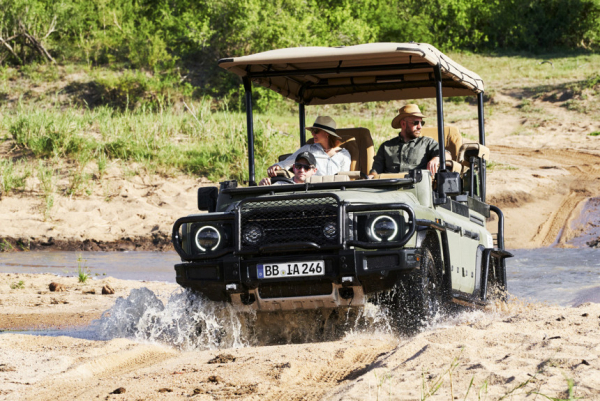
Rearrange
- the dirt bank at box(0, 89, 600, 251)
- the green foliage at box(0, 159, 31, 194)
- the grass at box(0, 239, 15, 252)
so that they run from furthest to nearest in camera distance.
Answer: the green foliage at box(0, 159, 31, 194), the dirt bank at box(0, 89, 600, 251), the grass at box(0, 239, 15, 252)

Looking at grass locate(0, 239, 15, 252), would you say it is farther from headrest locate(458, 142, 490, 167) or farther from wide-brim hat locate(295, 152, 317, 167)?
wide-brim hat locate(295, 152, 317, 167)

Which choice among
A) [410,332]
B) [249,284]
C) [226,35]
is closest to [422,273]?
[410,332]

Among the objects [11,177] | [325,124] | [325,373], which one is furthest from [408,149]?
[11,177]

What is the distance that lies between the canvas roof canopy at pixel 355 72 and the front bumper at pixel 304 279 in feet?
5.11

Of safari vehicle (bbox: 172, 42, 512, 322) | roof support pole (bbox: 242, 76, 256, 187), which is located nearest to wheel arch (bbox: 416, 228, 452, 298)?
safari vehicle (bbox: 172, 42, 512, 322)

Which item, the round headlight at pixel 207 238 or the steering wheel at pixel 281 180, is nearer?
the round headlight at pixel 207 238

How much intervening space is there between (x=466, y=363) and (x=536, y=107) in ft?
63.8

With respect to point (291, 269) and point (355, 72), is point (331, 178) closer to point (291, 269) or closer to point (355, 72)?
point (291, 269)

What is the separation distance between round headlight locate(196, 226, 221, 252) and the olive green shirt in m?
2.18

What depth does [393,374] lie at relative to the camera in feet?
14.2

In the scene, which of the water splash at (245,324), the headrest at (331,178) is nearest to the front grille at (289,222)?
the water splash at (245,324)

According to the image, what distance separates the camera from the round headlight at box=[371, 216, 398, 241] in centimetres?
563

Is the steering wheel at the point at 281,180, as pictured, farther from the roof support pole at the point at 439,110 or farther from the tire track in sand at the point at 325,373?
the tire track in sand at the point at 325,373

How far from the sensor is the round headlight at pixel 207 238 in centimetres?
585
